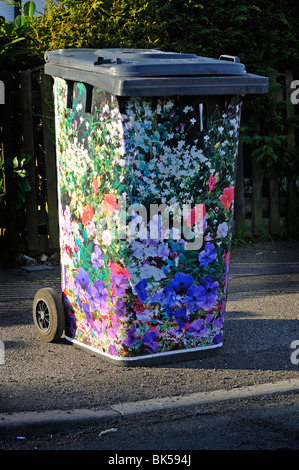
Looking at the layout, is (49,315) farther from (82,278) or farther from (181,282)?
(181,282)

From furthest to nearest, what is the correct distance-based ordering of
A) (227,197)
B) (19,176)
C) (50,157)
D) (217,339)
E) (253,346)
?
1. (50,157)
2. (19,176)
3. (253,346)
4. (217,339)
5. (227,197)

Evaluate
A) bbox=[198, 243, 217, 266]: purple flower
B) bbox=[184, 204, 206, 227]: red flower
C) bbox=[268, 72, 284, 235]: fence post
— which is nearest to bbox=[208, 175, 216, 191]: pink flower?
bbox=[184, 204, 206, 227]: red flower

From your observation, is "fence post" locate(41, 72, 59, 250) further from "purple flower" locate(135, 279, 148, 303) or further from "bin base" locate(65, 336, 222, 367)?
"purple flower" locate(135, 279, 148, 303)

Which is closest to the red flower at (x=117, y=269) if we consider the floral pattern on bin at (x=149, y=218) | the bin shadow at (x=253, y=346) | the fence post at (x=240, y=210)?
the floral pattern on bin at (x=149, y=218)

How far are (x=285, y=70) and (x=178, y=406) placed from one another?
523 cm

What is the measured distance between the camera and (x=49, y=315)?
15.8ft

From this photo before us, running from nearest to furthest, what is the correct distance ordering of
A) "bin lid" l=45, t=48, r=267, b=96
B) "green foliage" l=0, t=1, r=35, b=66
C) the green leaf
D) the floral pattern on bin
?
"bin lid" l=45, t=48, r=267, b=96 < the floral pattern on bin < "green foliage" l=0, t=1, r=35, b=66 < the green leaf

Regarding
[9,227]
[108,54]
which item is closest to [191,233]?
[108,54]

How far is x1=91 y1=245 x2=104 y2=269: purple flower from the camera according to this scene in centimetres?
436

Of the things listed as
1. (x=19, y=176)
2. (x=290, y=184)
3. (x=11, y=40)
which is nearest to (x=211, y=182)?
(x=19, y=176)

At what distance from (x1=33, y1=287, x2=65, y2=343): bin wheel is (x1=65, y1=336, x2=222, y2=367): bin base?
0.24 m

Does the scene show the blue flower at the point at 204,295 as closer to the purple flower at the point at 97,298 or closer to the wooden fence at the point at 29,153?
the purple flower at the point at 97,298

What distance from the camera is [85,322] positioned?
4.58 meters

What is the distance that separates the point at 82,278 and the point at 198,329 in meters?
0.73
